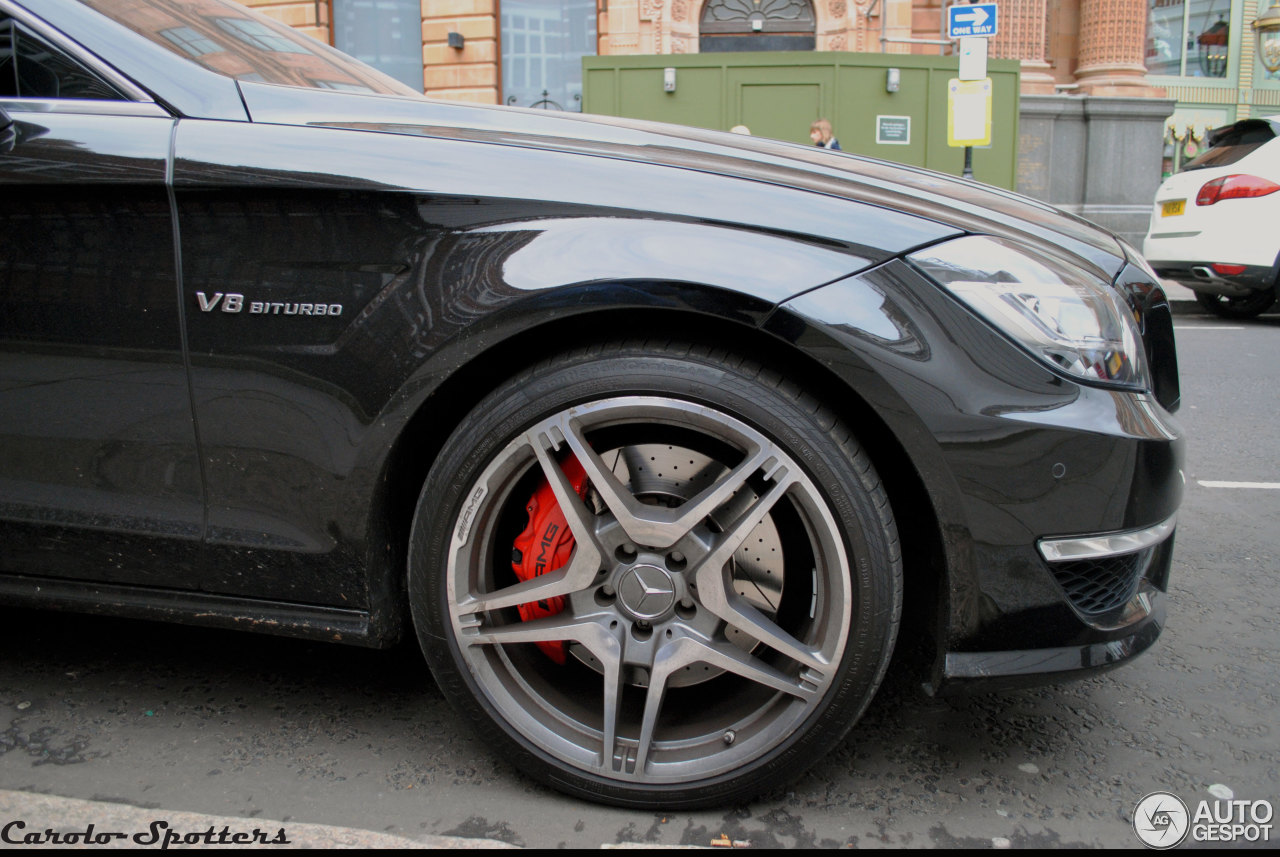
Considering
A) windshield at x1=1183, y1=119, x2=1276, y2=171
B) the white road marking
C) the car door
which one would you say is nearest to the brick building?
windshield at x1=1183, y1=119, x2=1276, y2=171

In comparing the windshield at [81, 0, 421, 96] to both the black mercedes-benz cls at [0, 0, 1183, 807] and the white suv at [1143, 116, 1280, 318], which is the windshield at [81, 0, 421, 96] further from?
the white suv at [1143, 116, 1280, 318]

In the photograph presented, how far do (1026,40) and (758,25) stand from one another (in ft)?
13.9

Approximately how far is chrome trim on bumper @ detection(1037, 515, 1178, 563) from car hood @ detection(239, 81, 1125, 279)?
1.69ft

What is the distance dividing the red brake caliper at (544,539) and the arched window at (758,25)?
15.4m

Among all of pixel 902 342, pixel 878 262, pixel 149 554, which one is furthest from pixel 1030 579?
pixel 149 554

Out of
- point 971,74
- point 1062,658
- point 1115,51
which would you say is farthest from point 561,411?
point 1115,51

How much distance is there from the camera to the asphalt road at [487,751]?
5.82 ft

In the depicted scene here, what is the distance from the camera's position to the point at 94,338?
5.93ft

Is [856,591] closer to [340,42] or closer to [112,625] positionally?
[112,625]

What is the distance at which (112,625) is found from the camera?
2.56 m

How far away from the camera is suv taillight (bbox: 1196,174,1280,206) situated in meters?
8.72

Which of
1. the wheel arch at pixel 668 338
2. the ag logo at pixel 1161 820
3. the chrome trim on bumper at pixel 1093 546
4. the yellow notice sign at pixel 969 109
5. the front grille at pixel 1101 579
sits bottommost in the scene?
the ag logo at pixel 1161 820

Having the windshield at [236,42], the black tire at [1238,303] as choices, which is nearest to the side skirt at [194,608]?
the windshield at [236,42]

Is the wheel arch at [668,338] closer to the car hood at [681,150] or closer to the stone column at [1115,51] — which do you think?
the car hood at [681,150]
